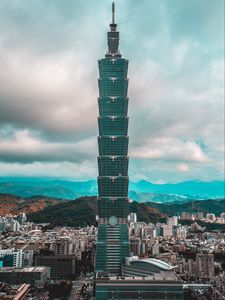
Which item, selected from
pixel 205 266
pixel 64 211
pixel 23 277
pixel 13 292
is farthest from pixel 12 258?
pixel 64 211

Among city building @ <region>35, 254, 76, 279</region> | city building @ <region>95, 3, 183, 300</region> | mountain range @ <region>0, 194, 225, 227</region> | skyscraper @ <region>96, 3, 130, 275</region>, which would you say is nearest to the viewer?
city building @ <region>95, 3, 183, 300</region>

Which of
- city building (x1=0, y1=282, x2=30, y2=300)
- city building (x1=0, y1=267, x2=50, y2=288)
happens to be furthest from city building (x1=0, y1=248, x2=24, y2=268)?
city building (x1=0, y1=282, x2=30, y2=300)

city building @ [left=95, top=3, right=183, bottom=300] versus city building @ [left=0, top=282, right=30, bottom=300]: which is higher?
city building @ [left=95, top=3, right=183, bottom=300]

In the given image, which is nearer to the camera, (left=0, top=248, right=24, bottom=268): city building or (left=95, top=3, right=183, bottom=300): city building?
(left=95, top=3, right=183, bottom=300): city building

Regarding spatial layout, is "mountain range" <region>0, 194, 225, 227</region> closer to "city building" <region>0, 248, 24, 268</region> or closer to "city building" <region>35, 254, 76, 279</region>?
"city building" <region>0, 248, 24, 268</region>

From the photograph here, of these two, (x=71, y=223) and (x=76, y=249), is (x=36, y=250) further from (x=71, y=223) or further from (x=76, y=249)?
(x=71, y=223)

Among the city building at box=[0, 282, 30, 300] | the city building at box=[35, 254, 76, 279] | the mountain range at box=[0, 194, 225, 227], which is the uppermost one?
the mountain range at box=[0, 194, 225, 227]

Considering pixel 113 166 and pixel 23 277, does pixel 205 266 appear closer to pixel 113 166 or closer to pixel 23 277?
pixel 113 166

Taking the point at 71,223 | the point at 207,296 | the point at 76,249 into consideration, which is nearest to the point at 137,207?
the point at 71,223

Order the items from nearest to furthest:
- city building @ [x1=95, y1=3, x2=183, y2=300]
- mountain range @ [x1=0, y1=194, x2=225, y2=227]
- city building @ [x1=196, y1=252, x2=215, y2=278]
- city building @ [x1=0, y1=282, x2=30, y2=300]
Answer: city building @ [x1=0, y1=282, x2=30, y2=300], city building @ [x1=95, y1=3, x2=183, y2=300], city building @ [x1=196, y1=252, x2=215, y2=278], mountain range @ [x1=0, y1=194, x2=225, y2=227]

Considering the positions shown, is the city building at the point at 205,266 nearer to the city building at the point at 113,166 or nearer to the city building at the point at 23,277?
the city building at the point at 113,166
